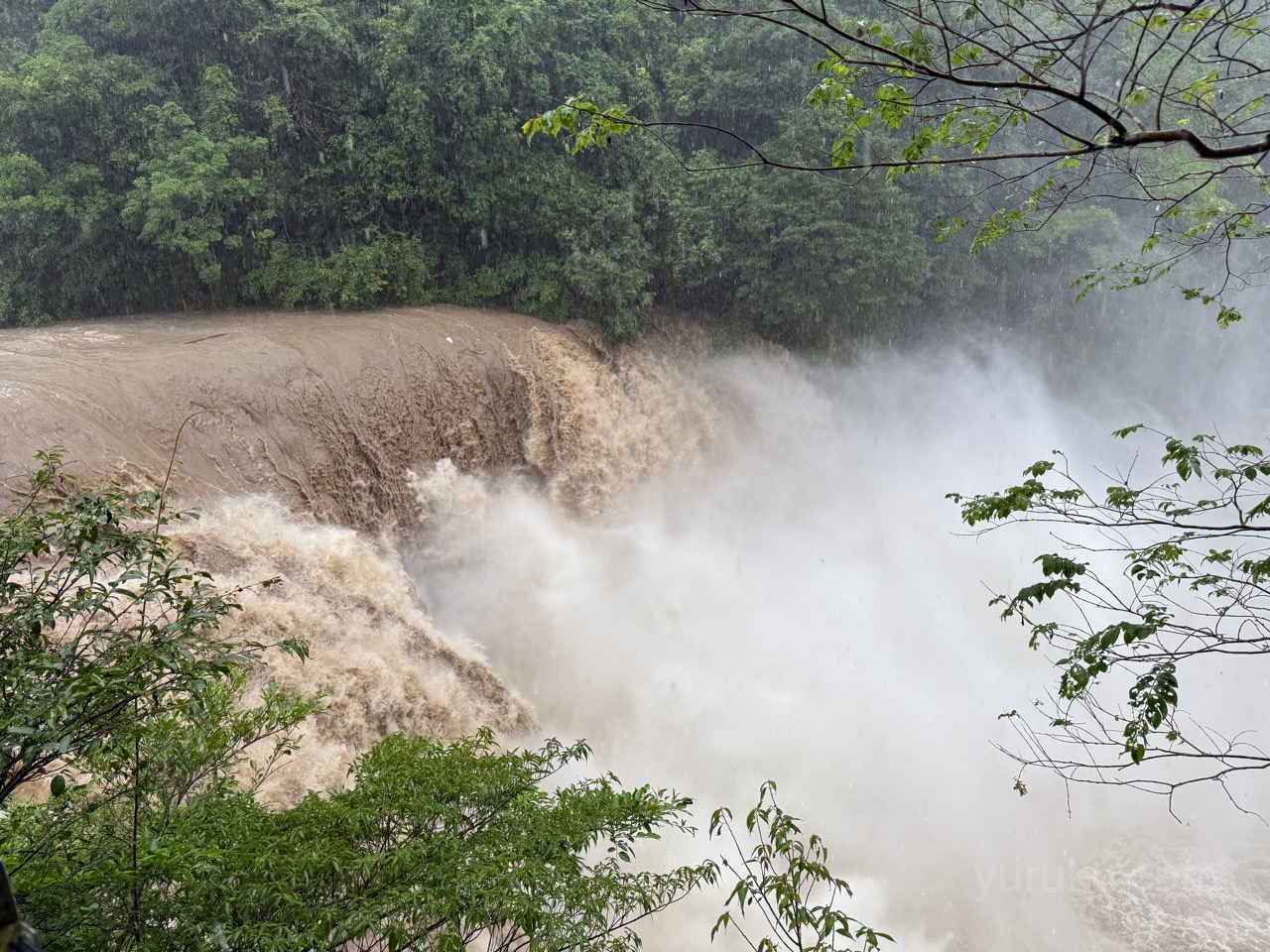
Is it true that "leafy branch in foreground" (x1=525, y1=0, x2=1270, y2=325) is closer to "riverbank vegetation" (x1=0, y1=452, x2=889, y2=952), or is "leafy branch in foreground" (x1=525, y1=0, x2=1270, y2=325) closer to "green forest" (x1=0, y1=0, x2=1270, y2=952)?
"green forest" (x1=0, y1=0, x2=1270, y2=952)

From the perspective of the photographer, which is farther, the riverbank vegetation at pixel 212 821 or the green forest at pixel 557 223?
the green forest at pixel 557 223

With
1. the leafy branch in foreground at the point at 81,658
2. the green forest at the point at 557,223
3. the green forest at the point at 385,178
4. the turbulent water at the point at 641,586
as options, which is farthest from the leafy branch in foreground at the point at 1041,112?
the turbulent water at the point at 641,586

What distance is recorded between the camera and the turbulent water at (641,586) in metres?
7.98

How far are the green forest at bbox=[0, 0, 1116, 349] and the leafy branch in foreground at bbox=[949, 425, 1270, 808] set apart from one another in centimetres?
654

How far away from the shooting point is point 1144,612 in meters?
7.26

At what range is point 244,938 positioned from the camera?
2826mm

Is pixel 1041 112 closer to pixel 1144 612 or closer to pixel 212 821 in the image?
pixel 1144 612

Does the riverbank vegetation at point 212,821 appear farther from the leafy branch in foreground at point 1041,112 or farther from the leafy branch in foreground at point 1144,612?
the leafy branch in foreground at point 1041,112

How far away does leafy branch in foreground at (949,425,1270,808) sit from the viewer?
314cm

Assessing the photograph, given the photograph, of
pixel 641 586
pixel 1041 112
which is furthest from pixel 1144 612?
pixel 1041 112

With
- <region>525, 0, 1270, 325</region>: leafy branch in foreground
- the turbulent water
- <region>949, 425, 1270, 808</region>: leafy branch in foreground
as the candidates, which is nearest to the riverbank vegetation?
<region>949, 425, 1270, 808</region>: leafy branch in foreground

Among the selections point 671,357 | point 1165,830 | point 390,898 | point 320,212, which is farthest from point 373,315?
point 1165,830

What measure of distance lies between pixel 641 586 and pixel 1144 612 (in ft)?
21.1

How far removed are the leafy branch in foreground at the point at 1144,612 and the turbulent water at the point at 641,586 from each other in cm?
97
